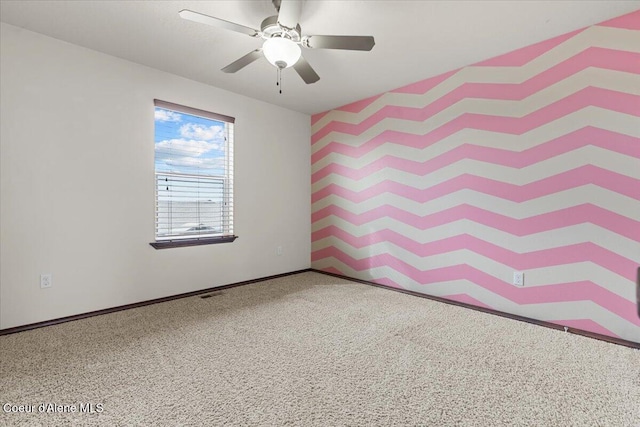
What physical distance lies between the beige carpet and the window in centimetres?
95

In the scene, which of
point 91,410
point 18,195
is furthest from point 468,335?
point 18,195

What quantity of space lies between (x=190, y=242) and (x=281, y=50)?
7.48ft

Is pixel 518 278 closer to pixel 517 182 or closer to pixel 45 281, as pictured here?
pixel 517 182

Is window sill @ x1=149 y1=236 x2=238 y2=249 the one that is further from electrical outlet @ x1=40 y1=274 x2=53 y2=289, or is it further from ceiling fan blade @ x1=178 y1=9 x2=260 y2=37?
ceiling fan blade @ x1=178 y1=9 x2=260 y2=37

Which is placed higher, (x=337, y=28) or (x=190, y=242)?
(x=337, y=28)

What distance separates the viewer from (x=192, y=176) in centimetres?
330

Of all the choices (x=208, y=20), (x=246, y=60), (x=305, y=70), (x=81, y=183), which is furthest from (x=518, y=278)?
(x=81, y=183)

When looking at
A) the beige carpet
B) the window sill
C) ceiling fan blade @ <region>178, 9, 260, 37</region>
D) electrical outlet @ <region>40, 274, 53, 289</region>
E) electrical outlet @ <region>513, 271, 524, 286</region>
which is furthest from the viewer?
the window sill

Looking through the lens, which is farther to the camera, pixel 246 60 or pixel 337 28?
pixel 337 28

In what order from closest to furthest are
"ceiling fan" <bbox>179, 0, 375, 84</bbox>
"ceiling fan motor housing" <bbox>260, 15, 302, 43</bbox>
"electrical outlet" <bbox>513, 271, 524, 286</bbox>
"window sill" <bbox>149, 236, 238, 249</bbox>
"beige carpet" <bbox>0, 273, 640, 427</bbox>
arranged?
"beige carpet" <bbox>0, 273, 640, 427</bbox>
"ceiling fan" <bbox>179, 0, 375, 84</bbox>
"ceiling fan motor housing" <bbox>260, 15, 302, 43</bbox>
"electrical outlet" <bbox>513, 271, 524, 286</bbox>
"window sill" <bbox>149, 236, 238, 249</bbox>

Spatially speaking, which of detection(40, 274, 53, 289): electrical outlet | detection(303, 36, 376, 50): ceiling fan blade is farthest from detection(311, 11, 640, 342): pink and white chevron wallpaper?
detection(40, 274, 53, 289): electrical outlet

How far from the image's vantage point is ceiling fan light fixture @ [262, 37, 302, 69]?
6.09 ft

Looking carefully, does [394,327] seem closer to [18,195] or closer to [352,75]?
[352,75]

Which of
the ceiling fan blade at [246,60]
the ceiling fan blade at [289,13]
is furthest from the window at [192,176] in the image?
the ceiling fan blade at [289,13]
